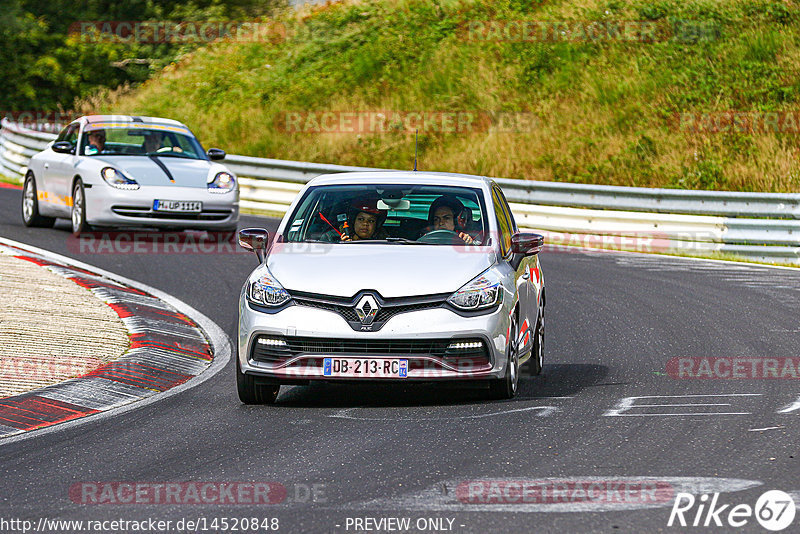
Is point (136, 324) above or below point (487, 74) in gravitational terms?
below

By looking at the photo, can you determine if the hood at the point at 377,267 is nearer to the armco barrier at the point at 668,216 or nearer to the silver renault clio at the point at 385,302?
the silver renault clio at the point at 385,302

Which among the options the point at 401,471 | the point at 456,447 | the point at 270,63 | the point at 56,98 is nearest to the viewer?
the point at 401,471

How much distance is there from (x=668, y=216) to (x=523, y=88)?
37.4 feet

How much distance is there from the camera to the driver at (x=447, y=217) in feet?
30.7

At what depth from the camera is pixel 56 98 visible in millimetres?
41750

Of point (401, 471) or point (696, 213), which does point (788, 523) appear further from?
point (696, 213)

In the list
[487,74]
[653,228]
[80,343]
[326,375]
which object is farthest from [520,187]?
[326,375]

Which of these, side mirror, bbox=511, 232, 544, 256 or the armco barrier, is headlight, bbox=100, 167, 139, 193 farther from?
side mirror, bbox=511, 232, 544, 256

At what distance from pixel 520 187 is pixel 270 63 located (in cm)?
1591

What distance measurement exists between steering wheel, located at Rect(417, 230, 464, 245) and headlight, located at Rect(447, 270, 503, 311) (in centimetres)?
60

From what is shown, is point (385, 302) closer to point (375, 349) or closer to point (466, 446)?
point (375, 349)

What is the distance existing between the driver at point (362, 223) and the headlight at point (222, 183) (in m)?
8.53

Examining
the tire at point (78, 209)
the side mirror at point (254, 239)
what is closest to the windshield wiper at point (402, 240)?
the side mirror at point (254, 239)

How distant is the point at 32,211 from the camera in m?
19.4
